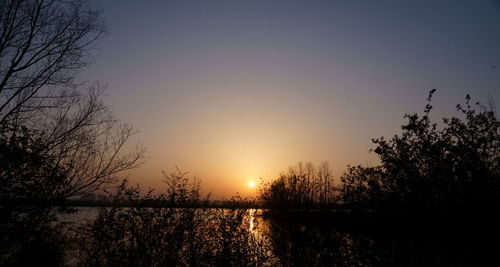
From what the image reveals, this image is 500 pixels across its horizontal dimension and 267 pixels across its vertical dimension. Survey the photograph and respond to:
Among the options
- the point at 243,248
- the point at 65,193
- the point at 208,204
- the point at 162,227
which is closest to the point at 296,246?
the point at 243,248

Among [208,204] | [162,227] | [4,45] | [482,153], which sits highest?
[4,45]

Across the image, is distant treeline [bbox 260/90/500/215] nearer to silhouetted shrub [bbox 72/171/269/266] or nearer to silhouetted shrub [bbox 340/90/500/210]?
Result: silhouetted shrub [bbox 340/90/500/210]

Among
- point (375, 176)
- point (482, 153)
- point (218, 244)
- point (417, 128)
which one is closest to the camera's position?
point (218, 244)

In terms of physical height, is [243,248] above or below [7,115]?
Answer: below

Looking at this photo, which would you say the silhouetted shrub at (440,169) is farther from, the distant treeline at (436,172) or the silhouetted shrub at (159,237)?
the silhouetted shrub at (159,237)

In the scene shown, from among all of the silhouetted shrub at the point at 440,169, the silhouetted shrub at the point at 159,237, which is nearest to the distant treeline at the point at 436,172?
the silhouetted shrub at the point at 440,169

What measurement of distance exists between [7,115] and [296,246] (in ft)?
38.3

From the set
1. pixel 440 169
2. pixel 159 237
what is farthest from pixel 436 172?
pixel 159 237

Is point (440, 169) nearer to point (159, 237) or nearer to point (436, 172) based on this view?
point (436, 172)

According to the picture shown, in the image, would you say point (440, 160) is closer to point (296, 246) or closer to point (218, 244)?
point (296, 246)

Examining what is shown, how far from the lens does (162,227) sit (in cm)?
1117

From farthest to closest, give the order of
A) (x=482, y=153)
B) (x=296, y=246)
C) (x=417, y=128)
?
(x=417, y=128) → (x=482, y=153) → (x=296, y=246)

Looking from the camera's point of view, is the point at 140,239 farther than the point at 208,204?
No

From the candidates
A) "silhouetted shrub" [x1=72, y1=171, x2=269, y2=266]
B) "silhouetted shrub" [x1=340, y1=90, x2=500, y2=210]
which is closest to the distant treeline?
"silhouetted shrub" [x1=340, y1=90, x2=500, y2=210]
